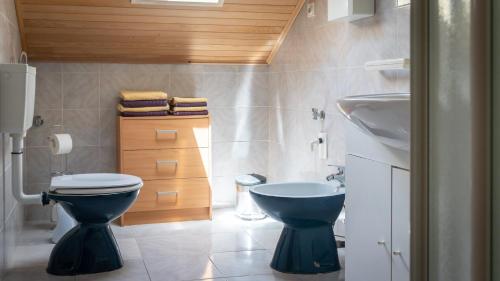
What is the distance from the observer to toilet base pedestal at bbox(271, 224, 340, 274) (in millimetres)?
3367

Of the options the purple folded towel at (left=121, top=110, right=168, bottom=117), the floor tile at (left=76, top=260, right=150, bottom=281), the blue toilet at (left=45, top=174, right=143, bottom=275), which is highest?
the purple folded towel at (left=121, top=110, right=168, bottom=117)

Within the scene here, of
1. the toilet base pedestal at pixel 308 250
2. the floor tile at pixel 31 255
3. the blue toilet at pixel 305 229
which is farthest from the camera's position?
the floor tile at pixel 31 255

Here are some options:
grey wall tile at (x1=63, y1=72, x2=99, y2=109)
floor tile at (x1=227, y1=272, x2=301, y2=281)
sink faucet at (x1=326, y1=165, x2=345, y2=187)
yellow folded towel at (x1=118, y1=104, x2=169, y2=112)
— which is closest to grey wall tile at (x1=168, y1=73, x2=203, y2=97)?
yellow folded towel at (x1=118, y1=104, x2=169, y2=112)

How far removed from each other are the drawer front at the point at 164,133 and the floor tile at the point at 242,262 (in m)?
1.13

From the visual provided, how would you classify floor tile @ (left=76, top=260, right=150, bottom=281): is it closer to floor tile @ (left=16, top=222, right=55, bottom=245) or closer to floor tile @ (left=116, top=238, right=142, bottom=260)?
floor tile @ (left=116, top=238, right=142, bottom=260)

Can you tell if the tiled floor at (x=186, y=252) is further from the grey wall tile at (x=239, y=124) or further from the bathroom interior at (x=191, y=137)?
the grey wall tile at (x=239, y=124)

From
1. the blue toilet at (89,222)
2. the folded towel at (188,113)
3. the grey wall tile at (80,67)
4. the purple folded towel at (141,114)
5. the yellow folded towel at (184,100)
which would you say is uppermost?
the grey wall tile at (80,67)

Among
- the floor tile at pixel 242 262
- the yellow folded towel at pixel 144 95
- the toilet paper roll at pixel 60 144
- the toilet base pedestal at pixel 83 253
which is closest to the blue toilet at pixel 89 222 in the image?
the toilet base pedestal at pixel 83 253

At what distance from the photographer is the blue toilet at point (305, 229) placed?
3262 mm

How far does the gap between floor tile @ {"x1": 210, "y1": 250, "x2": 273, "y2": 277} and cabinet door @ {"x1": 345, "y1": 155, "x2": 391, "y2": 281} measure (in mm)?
850

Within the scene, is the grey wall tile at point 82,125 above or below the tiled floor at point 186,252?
above

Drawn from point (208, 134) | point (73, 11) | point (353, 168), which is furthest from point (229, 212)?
point (353, 168)

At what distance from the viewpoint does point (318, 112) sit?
4211mm

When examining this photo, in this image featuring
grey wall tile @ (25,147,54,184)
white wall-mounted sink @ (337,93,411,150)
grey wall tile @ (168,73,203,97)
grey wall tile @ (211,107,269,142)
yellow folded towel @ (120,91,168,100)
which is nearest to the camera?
white wall-mounted sink @ (337,93,411,150)
